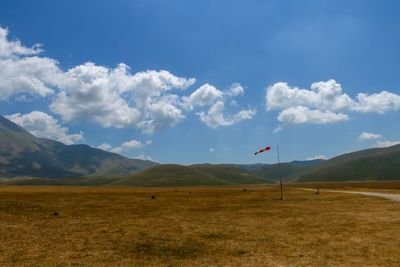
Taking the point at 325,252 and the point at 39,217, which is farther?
the point at 39,217

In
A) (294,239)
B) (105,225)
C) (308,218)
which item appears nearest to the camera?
(294,239)

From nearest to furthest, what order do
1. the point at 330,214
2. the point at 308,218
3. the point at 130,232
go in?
the point at 130,232, the point at 308,218, the point at 330,214

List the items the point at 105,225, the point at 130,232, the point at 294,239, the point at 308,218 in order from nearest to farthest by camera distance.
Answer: the point at 294,239, the point at 130,232, the point at 105,225, the point at 308,218

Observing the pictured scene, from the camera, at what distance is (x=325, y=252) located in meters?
17.2

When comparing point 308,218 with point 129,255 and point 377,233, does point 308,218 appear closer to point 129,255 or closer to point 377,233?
point 377,233

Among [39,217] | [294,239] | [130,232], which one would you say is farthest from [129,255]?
[39,217]

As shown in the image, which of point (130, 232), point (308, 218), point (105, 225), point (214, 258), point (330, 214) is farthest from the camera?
point (330, 214)

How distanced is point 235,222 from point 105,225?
9273 millimetres

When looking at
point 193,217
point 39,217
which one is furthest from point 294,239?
point 39,217

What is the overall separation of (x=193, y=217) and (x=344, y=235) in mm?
12811

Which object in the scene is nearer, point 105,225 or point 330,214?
point 105,225

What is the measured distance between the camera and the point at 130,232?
75.7ft

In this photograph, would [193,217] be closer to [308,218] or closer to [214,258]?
[308,218]

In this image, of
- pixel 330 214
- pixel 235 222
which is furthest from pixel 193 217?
pixel 330 214
